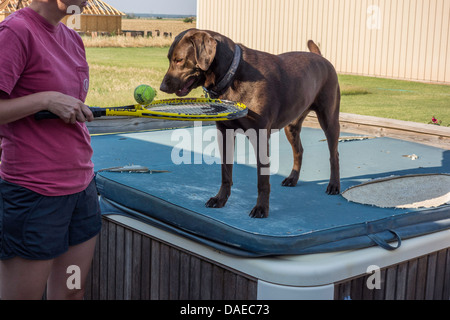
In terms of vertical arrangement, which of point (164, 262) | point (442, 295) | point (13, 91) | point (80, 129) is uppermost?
point (13, 91)

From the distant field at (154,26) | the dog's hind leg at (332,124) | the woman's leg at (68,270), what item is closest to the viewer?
the woman's leg at (68,270)

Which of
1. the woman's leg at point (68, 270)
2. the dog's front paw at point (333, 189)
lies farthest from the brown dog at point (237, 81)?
the woman's leg at point (68, 270)

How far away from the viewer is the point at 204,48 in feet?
8.32

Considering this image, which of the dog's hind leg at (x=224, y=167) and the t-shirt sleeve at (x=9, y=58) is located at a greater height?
the t-shirt sleeve at (x=9, y=58)

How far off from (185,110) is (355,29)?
1015cm

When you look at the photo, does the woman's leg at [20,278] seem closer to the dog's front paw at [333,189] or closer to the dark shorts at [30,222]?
the dark shorts at [30,222]

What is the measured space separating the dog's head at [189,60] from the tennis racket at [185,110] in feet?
0.38

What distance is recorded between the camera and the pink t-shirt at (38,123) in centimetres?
172

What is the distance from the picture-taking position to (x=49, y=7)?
5.98 ft

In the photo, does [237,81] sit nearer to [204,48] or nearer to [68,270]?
[204,48]

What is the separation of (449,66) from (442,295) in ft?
28.4

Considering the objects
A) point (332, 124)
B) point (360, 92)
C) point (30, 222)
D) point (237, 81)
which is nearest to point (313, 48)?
point (332, 124)

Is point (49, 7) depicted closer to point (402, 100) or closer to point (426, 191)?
point (426, 191)
